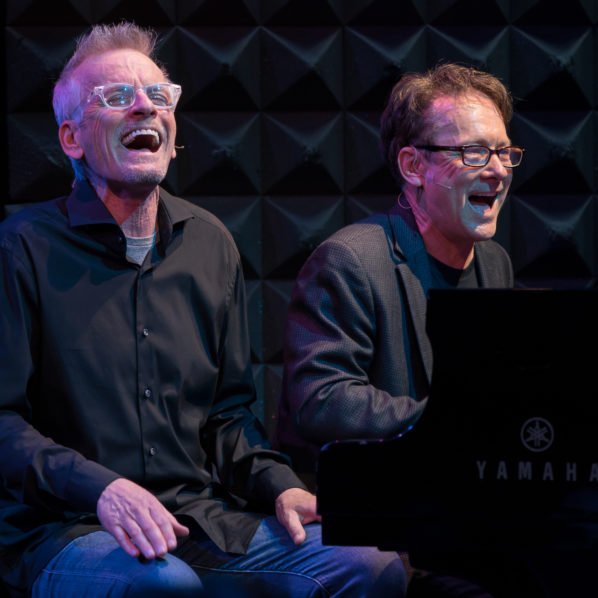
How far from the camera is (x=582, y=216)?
310 centimetres

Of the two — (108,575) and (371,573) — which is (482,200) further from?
(108,575)

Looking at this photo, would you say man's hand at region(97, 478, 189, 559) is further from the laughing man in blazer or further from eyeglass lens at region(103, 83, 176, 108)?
eyeglass lens at region(103, 83, 176, 108)

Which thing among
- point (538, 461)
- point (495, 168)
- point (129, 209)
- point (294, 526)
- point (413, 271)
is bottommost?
point (294, 526)

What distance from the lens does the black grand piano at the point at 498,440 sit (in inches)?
57.6

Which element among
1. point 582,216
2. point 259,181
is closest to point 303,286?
point 259,181

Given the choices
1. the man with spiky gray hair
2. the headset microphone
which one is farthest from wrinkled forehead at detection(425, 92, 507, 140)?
the man with spiky gray hair

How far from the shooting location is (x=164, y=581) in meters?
Answer: 1.69

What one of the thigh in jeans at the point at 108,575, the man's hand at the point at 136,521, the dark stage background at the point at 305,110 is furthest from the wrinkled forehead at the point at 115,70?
the thigh in jeans at the point at 108,575

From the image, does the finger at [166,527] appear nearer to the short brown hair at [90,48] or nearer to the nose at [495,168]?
the short brown hair at [90,48]

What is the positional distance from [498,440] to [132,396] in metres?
0.91

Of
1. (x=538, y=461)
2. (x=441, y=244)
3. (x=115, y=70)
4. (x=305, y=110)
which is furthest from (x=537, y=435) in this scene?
(x=305, y=110)

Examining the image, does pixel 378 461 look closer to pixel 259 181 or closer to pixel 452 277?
pixel 452 277

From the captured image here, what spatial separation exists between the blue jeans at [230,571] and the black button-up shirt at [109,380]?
0.16ft

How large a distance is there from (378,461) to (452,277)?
89 cm
